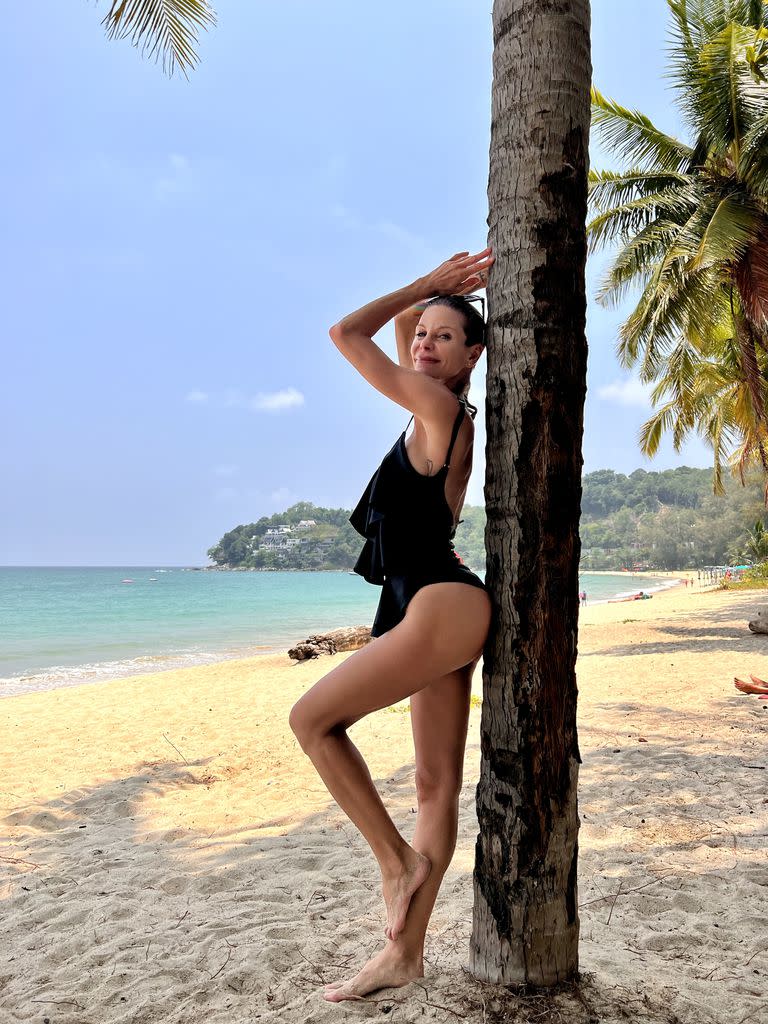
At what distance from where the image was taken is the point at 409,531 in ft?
7.57

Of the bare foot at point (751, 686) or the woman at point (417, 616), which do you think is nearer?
the woman at point (417, 616)

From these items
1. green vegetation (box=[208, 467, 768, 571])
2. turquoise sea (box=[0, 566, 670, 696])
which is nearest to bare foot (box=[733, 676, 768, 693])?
turquoise sea (box=[0, 566, 670, 696])

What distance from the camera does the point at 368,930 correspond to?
3094 millimetres

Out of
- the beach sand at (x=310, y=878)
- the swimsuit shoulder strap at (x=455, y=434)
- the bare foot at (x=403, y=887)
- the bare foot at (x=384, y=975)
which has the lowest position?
the beach sand at (x=310, y=878)

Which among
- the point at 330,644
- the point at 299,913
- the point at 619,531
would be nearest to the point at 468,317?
the point at 299,913

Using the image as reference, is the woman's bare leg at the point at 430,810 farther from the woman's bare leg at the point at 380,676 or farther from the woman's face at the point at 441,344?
the woman's face at the point at 441,344

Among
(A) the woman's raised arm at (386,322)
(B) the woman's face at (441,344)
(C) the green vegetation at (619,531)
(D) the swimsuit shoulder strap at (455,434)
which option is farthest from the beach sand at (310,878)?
(C) the green vegetation at (619,531)

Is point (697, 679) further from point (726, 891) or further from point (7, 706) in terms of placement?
point (7, 706)

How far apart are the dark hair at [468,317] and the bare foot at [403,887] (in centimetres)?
144

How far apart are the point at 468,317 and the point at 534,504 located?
0.67 metres

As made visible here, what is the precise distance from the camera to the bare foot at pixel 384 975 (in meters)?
2.35

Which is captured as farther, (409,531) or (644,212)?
(644,212)

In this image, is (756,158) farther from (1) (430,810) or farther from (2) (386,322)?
(1) (430,810)

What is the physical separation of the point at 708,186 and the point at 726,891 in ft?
43.0
